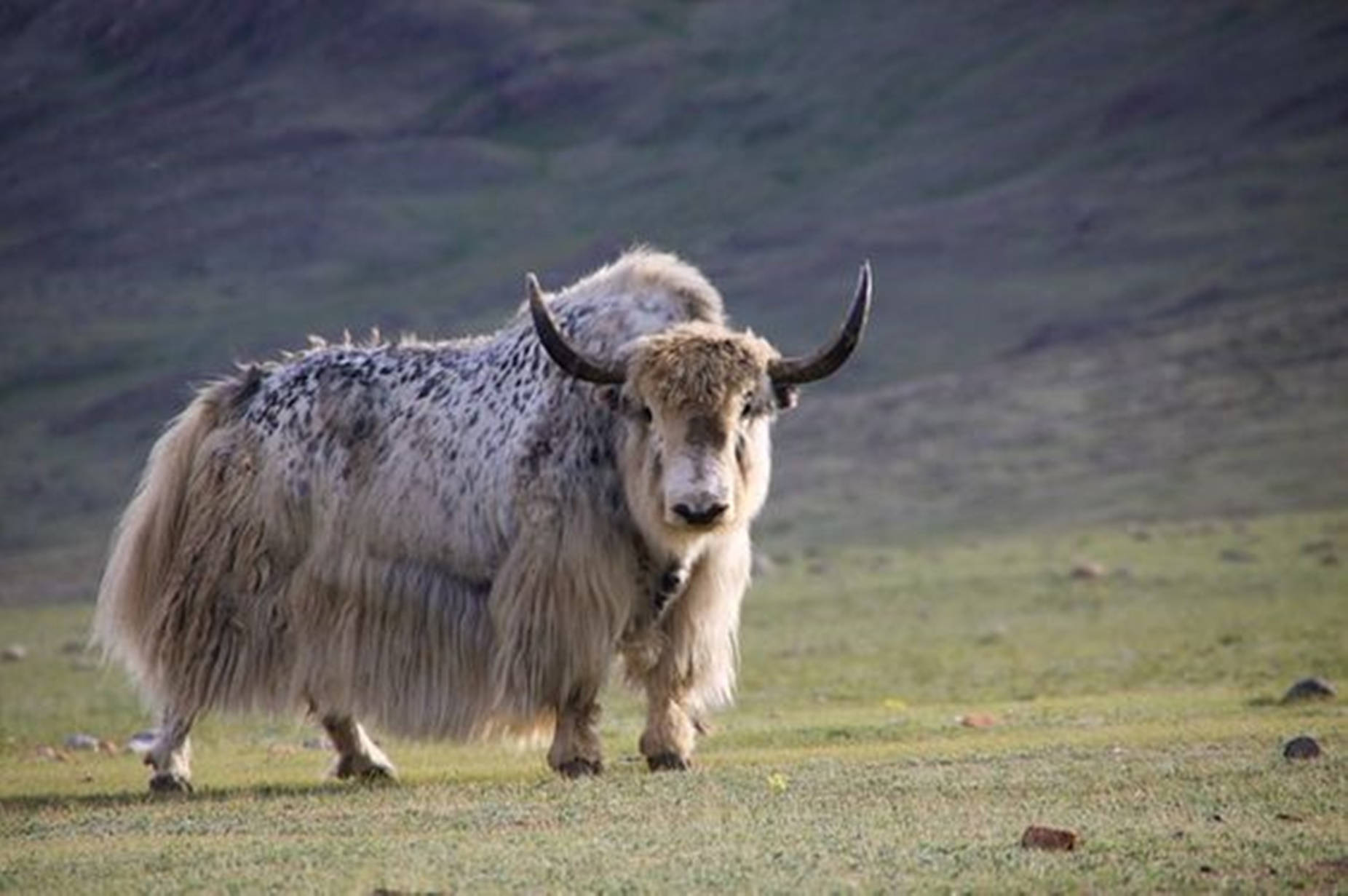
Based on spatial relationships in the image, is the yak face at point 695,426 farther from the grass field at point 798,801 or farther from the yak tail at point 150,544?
the yak tail at point 150,544

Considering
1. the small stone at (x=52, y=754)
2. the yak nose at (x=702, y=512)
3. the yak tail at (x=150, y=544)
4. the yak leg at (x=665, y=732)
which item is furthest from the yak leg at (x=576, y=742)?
the small stone at (x=52, y=754)

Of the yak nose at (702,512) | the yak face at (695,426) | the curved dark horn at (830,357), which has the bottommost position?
the yak nose at (702,512)

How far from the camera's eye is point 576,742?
459 inches

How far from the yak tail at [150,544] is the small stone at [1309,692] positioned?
700cm

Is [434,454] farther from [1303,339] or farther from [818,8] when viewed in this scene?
[818,8]

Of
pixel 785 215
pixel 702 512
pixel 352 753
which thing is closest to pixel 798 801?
pixel 702 512

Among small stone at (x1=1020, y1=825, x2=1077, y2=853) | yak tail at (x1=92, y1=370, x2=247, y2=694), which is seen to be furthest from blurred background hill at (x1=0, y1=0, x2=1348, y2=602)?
small stone at (x1=1020, y1=825, x2=1077, y2=853)

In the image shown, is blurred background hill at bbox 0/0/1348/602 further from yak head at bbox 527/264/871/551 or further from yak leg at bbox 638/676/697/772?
yak leg at bbox 638/676/697/772

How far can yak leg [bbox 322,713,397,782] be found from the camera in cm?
1249

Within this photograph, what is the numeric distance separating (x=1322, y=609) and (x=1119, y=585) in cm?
679

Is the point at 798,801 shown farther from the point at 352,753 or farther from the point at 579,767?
the point at 352,753

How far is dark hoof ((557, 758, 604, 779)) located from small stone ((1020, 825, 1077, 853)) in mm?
3466

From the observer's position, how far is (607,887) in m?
7.83

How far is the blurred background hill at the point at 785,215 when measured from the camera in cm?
6494
